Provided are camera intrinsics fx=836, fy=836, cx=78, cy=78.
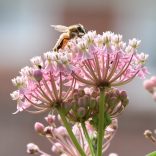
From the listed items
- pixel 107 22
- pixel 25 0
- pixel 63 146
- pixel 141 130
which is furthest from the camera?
pixel 25 0

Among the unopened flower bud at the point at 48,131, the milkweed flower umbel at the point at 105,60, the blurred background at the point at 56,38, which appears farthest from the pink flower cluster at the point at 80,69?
the blurred background at the point at 56,38

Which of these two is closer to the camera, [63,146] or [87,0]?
[63,146]

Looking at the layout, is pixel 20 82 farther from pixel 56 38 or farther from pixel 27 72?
pixel 56 38

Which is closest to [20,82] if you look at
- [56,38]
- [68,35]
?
[68,35]

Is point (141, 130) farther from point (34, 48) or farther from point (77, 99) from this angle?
point (77, 99)

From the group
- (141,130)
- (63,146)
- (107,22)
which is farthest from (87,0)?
(63,146)

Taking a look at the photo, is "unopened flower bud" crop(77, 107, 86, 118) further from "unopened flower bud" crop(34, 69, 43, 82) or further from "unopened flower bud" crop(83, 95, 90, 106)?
"unopened flower bud" crop(34, 69, 43, 82)

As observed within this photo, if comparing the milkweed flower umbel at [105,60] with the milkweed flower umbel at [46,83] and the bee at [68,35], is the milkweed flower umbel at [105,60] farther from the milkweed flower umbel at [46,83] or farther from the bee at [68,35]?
the bee at [68,35]
